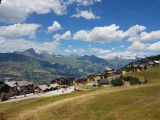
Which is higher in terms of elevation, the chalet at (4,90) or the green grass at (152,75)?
the green grass at (152,75)

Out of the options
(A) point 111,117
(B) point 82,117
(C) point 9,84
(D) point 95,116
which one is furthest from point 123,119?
(C) point 9,84

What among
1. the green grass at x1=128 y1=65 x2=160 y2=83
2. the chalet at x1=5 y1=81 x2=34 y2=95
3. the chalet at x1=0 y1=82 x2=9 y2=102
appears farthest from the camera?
the chalet at x1=5 y1=81 x2=34 y2=95

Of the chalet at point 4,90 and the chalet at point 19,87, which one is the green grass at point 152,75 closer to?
the chalet at point 4,90

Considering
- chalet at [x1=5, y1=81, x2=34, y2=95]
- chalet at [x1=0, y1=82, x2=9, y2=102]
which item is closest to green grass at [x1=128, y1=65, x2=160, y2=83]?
chalet at [x1=0, y1=82, x2=9, y2=102]

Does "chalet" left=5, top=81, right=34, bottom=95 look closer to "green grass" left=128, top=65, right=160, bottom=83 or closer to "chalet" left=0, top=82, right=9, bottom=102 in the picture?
"chalet" left=0, top=82, right=9, bottom=102

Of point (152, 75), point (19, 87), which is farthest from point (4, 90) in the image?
point (152, 75)

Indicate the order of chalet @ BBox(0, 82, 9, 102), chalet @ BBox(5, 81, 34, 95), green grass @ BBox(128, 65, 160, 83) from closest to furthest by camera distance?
1. chalet @ BBox(0, 82, 9, 102)
2. green grass @ BBox(128, 65, 160, 83)
3. chalet @ BBox(5, 81, 34, 95)

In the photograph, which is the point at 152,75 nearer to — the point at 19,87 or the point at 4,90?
the point at 19,87

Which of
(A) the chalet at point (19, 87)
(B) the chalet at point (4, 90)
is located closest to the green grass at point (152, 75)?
(B) the chalet at point (4, 90)

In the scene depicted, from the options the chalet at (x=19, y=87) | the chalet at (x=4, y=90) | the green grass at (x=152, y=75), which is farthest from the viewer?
the chalet at (x=19, y=87)

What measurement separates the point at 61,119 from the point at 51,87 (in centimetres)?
9893

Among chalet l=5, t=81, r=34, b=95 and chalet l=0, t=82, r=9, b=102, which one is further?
chalet l=5, t=81, r=34, b=95

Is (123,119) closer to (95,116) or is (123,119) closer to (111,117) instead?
(111,117)

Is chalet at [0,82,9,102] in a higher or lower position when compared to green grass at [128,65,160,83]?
lower
